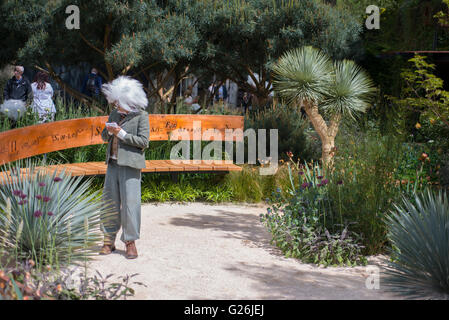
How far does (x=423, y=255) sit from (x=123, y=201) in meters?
2.53

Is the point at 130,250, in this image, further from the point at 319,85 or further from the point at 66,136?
the point at 319,85

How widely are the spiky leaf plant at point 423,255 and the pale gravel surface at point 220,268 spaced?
20 cm

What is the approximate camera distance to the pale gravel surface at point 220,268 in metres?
4.29

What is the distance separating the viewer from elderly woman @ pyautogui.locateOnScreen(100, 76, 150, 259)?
16.6 ft

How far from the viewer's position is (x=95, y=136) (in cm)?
768

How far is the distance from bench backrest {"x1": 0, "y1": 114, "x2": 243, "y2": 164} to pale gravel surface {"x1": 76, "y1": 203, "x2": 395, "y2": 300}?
148 centimetres

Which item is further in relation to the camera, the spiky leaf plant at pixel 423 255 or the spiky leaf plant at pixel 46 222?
the spiky leaf plant at pixel 46 222

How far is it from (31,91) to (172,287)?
6.43 metres

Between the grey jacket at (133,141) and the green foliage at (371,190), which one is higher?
the grey jacket at (133,141)

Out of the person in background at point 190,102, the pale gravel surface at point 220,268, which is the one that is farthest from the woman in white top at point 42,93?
the pale gravel surface at point 220,268

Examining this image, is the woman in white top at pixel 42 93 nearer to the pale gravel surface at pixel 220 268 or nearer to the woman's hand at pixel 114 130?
the pale gravel surface at pixel 220 268

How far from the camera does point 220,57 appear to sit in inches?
433

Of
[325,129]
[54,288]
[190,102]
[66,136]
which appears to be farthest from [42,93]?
[54,288]

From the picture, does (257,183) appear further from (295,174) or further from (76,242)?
(76,242)
